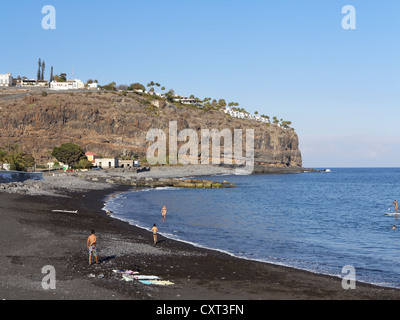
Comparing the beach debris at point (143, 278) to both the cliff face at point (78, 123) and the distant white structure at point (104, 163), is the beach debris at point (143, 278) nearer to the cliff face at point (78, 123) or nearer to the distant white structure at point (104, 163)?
the distant white structure at point (104, 163)

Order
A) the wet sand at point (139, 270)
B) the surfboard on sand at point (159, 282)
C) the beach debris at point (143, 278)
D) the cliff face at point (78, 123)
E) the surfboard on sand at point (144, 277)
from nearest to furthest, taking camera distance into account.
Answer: the wet sand at point (139, 270)
the surfboard on sand at point (159, 282)
the beach debris at point (143, 278)
the surfboard on sand at point (144, 277)
the cliff face at point (78, 123)

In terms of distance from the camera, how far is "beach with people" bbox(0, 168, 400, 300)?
14.6 m

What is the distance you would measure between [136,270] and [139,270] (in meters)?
0.17

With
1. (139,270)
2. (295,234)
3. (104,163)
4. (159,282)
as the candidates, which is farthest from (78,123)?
(159,282)

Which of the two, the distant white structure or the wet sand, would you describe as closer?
the wet sand

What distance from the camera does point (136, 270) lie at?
17594mm

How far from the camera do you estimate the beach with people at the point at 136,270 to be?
14.6m

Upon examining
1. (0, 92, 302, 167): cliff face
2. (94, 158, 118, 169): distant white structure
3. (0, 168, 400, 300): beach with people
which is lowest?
(0, 168, 400, 300): beach with people

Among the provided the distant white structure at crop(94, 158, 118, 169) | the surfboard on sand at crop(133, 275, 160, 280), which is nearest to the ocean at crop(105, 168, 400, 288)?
the surfboard on sand at crop(133, 275, 160, 280)

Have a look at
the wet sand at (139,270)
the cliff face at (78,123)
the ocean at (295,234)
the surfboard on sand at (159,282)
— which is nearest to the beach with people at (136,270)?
the wet sand at (139,270)

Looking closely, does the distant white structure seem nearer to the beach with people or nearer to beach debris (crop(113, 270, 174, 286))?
the beach with people

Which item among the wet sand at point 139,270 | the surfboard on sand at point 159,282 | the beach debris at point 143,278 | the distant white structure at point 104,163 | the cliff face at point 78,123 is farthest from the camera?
the cliff face at point 78,123

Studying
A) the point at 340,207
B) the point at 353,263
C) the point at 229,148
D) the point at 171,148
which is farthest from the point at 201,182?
the point at 229,148
